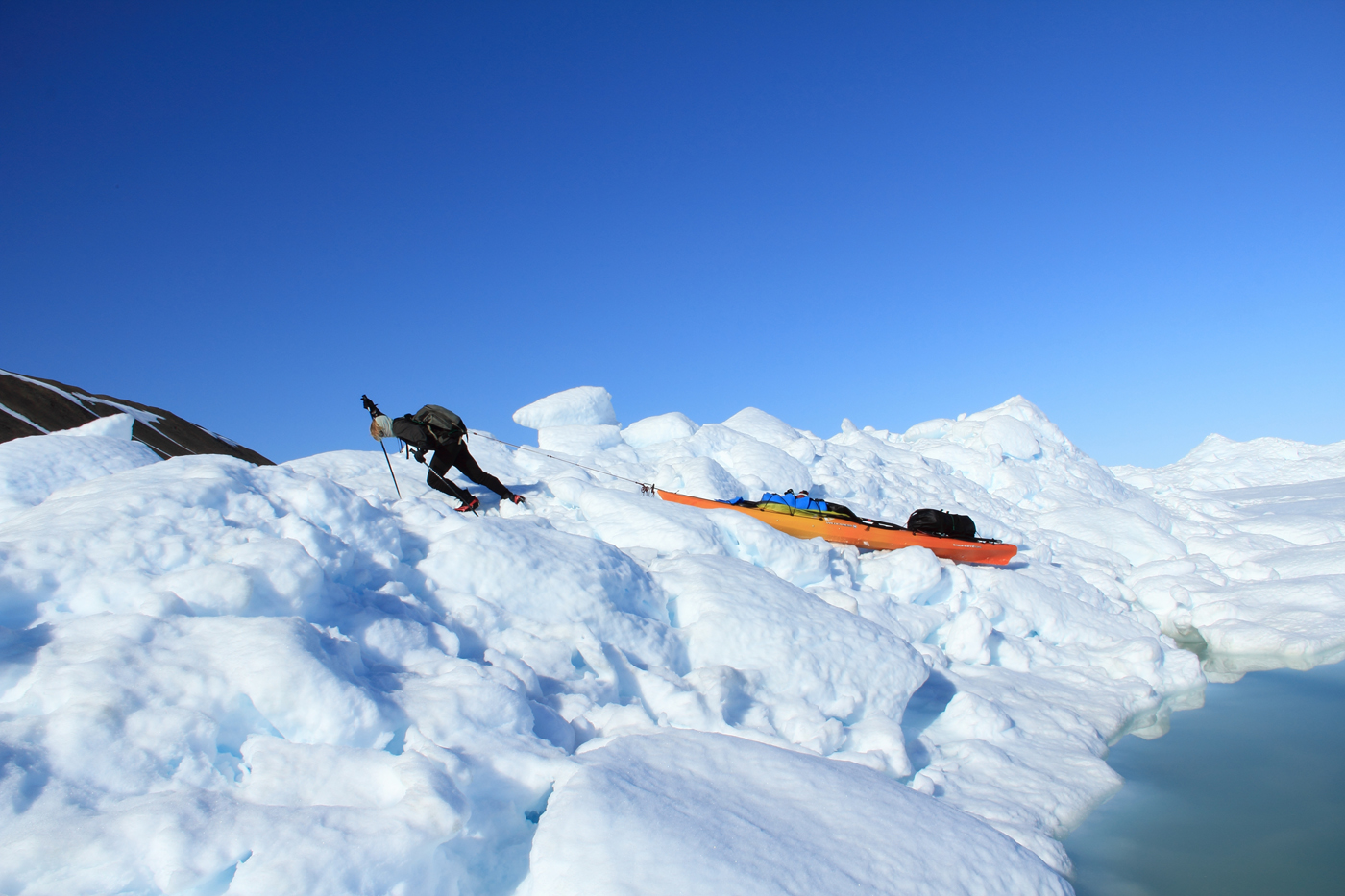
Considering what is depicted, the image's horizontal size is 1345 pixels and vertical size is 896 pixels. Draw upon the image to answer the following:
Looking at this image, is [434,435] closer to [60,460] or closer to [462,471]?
[462,471]

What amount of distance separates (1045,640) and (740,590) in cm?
480

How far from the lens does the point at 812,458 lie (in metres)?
14.2

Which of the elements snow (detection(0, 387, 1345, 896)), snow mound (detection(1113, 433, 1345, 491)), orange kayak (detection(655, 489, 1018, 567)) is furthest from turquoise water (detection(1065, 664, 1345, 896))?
snow mound (detection(1113, 433, 1345, 491))

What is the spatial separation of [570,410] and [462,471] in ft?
23.3

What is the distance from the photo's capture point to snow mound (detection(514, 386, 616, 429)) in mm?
14094

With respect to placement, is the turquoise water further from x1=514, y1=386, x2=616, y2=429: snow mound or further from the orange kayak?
x1=514, y1=386, x2=616, y2=429: snow mound

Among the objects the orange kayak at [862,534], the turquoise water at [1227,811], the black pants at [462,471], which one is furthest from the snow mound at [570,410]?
the turquoise water at [1227,811]

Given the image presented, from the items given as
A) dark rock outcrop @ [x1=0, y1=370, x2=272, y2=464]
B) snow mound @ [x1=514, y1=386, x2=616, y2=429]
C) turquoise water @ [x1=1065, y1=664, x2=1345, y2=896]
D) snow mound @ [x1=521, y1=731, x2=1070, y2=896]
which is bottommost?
turquoise water @ [x1=1065, y1=664, x2=1345, y2=896]

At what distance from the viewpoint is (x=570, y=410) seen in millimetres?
14297

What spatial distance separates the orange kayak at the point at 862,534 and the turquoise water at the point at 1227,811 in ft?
10.2

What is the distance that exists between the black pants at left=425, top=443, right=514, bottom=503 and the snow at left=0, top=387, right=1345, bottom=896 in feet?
0.66

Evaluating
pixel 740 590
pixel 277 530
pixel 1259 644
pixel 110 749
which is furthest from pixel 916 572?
pixel 110 749

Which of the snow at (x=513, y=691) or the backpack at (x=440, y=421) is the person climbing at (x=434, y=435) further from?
the snow at (x=513, y=691)

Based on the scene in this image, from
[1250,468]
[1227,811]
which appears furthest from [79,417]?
[1250,468]
